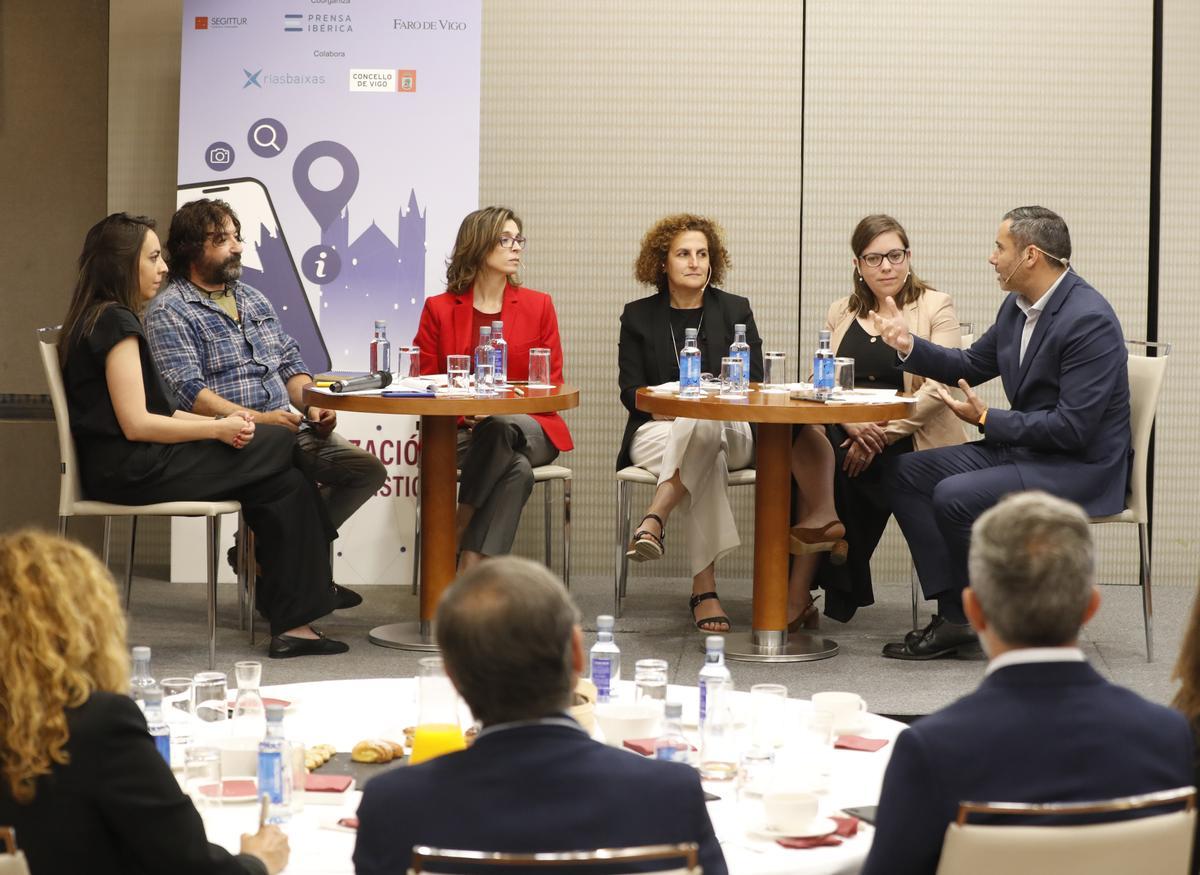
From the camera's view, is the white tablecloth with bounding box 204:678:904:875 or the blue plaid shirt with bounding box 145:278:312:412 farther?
the blue plaid shirt with bounding box 145:278:312:412

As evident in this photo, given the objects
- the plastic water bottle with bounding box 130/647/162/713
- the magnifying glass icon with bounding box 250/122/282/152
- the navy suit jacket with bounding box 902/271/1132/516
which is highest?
the magnifying glass icon with bounding box 250/122/282/152

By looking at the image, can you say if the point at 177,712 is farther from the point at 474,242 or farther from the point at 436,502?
the point at 474,242

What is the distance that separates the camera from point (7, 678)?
1.79 meters

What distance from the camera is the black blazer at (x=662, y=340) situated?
5.48 m

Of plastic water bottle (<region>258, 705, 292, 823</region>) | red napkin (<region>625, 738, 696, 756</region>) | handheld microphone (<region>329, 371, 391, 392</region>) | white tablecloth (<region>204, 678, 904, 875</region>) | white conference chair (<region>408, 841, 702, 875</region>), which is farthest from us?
handheld microphone (<region>329, 371, 391, 392</region>)

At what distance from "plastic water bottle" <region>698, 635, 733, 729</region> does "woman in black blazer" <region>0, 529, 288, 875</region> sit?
98cm

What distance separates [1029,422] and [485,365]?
1.72m

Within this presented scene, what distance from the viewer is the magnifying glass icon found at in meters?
5.81

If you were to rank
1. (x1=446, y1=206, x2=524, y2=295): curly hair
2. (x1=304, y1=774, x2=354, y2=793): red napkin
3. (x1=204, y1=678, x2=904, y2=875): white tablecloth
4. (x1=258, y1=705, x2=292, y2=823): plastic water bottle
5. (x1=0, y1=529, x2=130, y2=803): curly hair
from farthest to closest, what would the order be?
1. (x1=446, y1=206, x2=524, y2=295): curly hair
2. (x1=304, y1=774, x2=354, y2=793): red napkin
3. (x1=258, y1=705, x2=292, y2=823): plastic water bottle
4. (x1=204, y1=678, x2=904, y2=875): white tablecloth
5. (x1=0, y1=529, x2=130, y2=803): curly hair

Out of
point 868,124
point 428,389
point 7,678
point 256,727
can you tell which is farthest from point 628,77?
point 7,678

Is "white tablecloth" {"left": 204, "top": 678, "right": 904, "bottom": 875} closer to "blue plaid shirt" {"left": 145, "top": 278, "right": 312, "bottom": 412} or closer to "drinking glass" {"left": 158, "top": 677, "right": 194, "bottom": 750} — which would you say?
"drinking glass" {"left": 158, "top": 677, "right": 194, "bottom": 750}

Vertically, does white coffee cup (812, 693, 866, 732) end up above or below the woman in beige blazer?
below

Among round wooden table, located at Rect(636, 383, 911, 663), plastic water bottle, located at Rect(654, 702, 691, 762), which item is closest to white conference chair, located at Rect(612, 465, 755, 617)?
round wooden table, located at Rect(636, 383, 911, 663)

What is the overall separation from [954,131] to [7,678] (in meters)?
5.07
